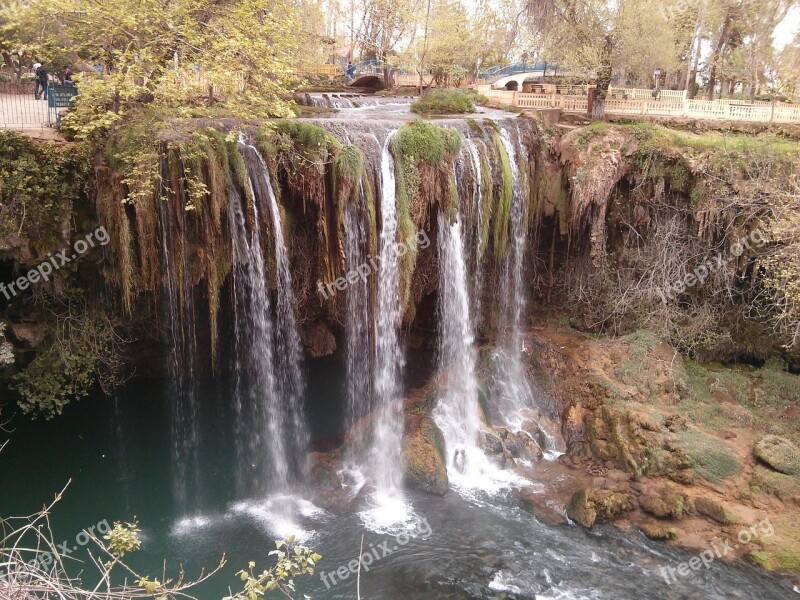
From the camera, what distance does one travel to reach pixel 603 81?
63.9ft

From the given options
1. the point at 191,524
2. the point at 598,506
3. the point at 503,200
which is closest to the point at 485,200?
the point at 503,200

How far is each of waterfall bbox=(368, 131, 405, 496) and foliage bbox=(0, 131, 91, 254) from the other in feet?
18.6

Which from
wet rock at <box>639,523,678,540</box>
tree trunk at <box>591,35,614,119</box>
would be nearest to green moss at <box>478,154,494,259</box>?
tree trunk at <box>591,35,614,119</box>

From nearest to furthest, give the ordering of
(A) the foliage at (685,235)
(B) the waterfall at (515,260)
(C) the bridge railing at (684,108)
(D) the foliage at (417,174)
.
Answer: (D) the foliage at (417,174) → (A) the foliage at (685,235) → (B) the waterfall at (515,260) → (C) the bridge railing at (684,108)

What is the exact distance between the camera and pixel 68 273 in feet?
38.3

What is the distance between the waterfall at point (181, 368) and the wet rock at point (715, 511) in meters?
9.50

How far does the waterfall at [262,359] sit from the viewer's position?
39.7 ft

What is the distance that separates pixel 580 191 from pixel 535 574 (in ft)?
31.2

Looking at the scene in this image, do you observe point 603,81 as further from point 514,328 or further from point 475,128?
point 514,328

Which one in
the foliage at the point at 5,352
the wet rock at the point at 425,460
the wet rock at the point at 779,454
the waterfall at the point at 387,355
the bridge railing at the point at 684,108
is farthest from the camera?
the bridge railing at the point at 684,108

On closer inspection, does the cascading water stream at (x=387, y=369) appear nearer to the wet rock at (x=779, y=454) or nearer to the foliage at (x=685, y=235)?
the foliage at (x=685, y=235)

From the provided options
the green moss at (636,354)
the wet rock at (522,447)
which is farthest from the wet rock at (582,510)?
the green moss at (636,354)

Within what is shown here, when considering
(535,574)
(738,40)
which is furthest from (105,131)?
→ (738,40)

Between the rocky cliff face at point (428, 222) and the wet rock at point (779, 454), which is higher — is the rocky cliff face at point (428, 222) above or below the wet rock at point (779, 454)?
above
